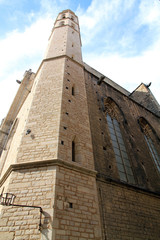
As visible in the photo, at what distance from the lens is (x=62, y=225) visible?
3.23 metres

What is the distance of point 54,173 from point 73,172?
1.82 feet

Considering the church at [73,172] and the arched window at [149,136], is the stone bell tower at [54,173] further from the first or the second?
the arched window at [149,136]

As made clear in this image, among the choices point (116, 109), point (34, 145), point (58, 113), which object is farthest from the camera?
point (116, 109)

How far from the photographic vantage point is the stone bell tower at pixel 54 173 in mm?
3209

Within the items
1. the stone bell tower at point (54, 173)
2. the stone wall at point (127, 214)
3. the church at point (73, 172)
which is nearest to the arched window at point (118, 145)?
the church at point (73, 172)

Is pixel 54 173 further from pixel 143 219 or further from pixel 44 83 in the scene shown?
pixel 44 83

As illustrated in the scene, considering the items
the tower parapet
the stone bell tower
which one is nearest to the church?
the stone bell tower

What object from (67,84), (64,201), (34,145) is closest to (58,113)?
(34,145)

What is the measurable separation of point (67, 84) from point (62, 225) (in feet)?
16.3

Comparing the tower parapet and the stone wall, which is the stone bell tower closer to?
the stone wall

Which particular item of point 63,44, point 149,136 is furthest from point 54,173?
point 149,136

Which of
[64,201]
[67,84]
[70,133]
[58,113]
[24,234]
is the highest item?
[67,84]

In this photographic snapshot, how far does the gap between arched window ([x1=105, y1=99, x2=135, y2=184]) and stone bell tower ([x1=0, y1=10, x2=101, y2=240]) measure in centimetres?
214

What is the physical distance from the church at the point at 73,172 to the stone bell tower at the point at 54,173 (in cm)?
2
